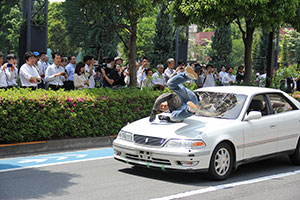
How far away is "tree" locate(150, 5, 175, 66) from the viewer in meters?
30.4

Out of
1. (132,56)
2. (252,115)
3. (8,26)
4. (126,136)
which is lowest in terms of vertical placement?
(126,136)

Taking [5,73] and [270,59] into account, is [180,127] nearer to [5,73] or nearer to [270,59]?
[5,73]

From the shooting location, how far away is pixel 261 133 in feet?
27.1

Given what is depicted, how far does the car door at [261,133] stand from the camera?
8023 millimetres

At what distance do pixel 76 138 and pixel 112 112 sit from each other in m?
1.20

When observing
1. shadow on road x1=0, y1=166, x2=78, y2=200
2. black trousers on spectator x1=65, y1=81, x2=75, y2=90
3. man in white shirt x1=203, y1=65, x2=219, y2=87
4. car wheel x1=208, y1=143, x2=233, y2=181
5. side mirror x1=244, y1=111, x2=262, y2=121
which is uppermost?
man in white shirt x1=203, y1=65, x2=219, y2=87

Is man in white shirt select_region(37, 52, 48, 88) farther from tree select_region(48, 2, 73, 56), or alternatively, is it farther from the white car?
tree select_region(48, 2, 73, 56)

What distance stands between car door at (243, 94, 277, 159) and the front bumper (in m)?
1.02

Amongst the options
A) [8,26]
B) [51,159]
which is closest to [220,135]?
[51,159]

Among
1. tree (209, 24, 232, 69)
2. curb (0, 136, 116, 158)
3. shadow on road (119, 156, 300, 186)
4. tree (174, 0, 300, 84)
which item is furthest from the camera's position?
tree (209, 24, 232, 69)

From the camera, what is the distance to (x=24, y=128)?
32.4 ft

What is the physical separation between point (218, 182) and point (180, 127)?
41.5 inches

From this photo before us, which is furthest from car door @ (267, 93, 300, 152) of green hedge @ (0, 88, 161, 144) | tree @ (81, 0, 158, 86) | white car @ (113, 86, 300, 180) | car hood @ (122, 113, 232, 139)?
tree @ (81, 0, 158, 86)

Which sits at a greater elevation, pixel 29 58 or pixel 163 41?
pixel 163 41
